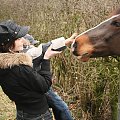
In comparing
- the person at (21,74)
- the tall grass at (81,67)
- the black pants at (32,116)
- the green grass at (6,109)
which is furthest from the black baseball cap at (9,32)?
the green grass at (6,109)

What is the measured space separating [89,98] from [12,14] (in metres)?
→ 5.44

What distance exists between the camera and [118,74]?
5.25 metres

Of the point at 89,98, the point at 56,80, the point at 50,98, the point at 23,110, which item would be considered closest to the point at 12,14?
the point at 56,80

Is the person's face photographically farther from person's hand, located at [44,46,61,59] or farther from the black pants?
the black pants

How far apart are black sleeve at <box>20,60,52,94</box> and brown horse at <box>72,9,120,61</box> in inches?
13.5

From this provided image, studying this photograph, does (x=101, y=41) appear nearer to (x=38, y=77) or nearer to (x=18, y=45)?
(x=38, y=77)

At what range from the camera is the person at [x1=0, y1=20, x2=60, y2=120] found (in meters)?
3.78

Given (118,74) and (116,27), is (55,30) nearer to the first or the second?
(118,74)

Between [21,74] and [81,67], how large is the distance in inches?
92.7

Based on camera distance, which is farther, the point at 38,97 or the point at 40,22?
the point at 40,22

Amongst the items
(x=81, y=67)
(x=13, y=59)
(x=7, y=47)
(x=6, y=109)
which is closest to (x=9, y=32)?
(x=7, y=47)

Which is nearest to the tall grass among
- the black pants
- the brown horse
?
the brown horse

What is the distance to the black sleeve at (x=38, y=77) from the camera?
3.77 meters

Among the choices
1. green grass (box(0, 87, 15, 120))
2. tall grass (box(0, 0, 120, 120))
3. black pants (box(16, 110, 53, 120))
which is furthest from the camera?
green grass (box(0, 87, 15, 120))
